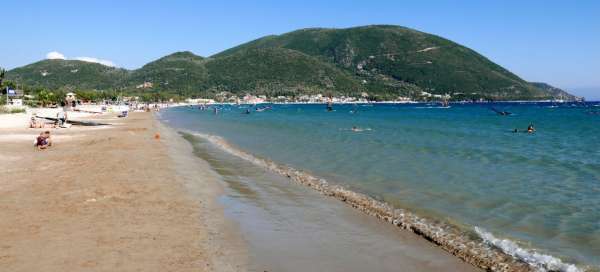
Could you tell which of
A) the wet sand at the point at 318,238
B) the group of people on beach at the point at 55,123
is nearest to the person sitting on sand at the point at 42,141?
the wet sand at the point at 318,238

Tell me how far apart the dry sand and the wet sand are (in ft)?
1.90

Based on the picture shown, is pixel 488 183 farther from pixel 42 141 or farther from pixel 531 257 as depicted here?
pixel 42 141

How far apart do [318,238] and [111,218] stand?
479cm

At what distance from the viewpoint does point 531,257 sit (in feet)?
30.0

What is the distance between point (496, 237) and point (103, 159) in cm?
1651

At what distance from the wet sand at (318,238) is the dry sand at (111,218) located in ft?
1.90

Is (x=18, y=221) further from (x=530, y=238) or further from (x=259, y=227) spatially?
(x=530, y=238)

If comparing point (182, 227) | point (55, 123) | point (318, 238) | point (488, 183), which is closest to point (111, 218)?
→ point (182, 227)

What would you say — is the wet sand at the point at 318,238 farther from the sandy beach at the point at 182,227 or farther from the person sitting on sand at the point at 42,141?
the person sitting on sand at the point at 42,141

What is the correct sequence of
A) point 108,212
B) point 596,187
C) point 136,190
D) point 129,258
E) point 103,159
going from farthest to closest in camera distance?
point 103,159
point 596,187
point 136,190
point 108,212
point 129,258

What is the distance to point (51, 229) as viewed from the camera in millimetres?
9766

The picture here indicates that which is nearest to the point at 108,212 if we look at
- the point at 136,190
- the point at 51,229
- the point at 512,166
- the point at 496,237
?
the point at 51,229

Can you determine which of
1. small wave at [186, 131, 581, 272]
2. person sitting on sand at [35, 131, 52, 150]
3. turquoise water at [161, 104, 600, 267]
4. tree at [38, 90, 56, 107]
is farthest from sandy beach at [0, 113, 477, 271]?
tree at [38, 90, 56, 107]

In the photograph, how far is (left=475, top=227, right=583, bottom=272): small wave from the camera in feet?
28.2
